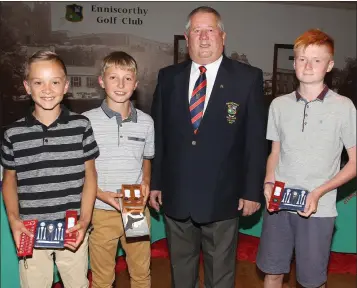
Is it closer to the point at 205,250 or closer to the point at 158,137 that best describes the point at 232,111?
the point at 158,137

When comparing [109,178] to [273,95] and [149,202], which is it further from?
[273,95]

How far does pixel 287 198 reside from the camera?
1831 millimetres

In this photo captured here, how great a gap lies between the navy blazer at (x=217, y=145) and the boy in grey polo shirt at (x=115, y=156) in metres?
0.13

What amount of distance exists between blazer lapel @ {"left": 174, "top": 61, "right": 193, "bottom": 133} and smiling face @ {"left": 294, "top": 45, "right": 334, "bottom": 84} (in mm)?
508

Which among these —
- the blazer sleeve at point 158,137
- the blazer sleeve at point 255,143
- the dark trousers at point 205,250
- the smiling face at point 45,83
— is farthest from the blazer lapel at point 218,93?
the smiling face at point 45,83

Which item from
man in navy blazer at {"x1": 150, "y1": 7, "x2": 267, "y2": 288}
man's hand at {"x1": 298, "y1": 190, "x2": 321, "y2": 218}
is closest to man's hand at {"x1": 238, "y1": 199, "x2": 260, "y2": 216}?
man in navy blazer at {"x1": 150, "y1": 7, "x2": 267, "y2": 288}

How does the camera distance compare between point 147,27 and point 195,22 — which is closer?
point 195,22

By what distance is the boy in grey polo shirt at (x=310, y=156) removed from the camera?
1814mm

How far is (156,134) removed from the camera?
6.81 ft

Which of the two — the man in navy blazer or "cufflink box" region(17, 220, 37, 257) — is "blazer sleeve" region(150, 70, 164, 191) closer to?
the man in navy blazer

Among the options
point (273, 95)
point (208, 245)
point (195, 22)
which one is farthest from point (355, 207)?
point (273, 95)

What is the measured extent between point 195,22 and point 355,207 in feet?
5.17

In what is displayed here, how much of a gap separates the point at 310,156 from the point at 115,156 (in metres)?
0.88

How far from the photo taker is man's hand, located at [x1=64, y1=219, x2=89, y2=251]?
1.76 m
